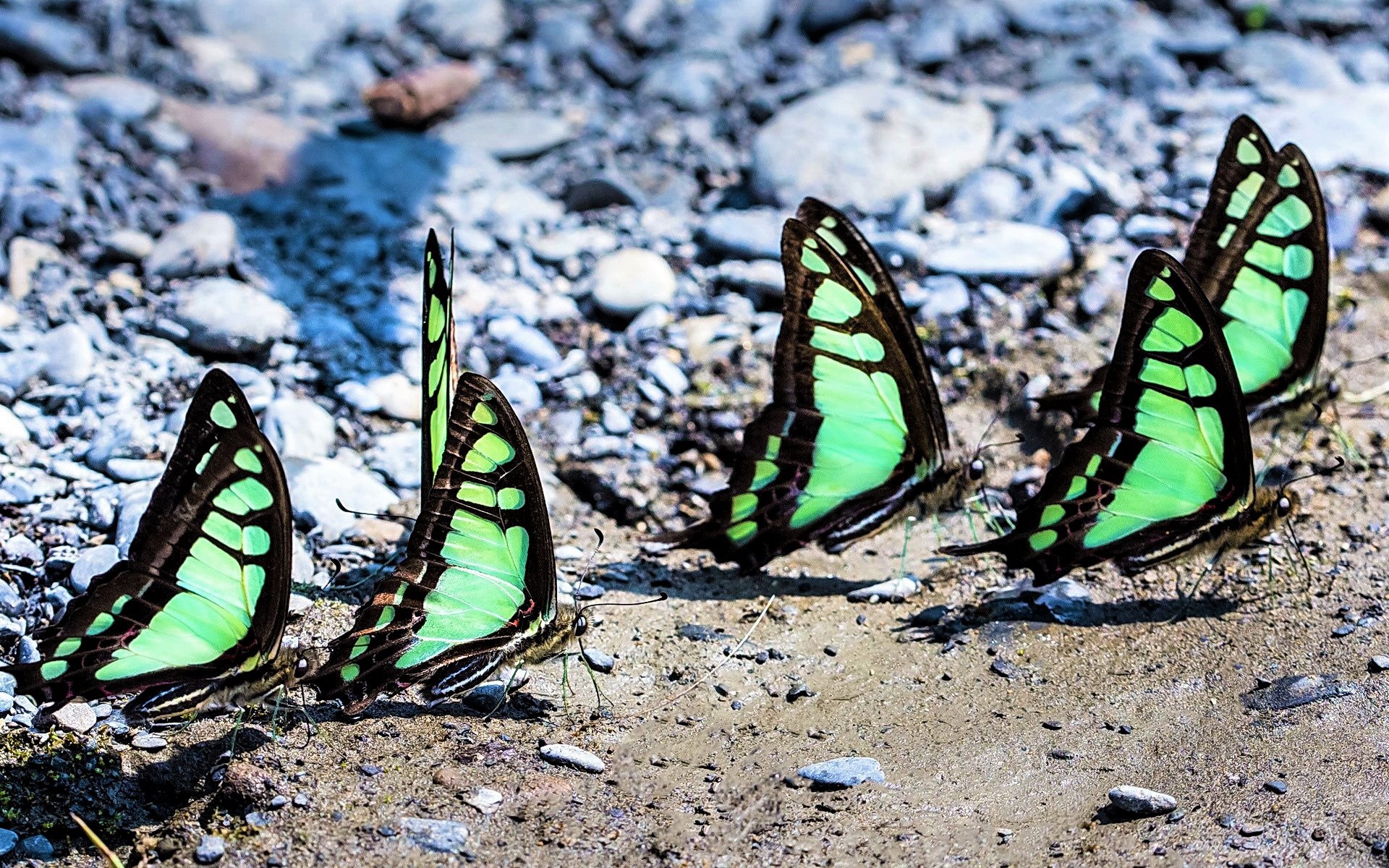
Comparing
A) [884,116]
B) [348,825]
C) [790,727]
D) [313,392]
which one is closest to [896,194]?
[884,116]

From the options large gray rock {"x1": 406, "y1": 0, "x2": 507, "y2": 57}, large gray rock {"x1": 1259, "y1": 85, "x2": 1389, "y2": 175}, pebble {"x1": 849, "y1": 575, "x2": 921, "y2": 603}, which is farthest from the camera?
large gray rock {"x1": 406, "y1": 0, "x2": 507, "y2": 57}

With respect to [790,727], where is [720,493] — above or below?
above

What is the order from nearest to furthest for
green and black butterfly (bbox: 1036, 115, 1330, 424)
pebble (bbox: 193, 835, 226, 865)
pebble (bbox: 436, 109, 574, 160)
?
pebble (bbox: 193, 835, 226, 865)
green and black butterfly (bbox: 1036, 115, 1330, 424)
pebble (bbox: 436, 109, 574, 160)

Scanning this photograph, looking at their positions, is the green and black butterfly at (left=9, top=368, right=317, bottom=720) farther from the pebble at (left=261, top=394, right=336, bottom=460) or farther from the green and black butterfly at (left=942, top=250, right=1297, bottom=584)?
the green and black butterfly at (left=942, top=250, right=1297, bottom=584)

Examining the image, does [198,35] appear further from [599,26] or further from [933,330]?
[933,330]

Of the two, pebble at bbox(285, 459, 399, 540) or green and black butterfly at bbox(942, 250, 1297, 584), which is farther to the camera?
pebble at bbox(285, 459, 399, 540)

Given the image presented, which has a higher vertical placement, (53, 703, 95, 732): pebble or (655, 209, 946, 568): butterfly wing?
Result: (655, 209, 946, 568): butterfly wing

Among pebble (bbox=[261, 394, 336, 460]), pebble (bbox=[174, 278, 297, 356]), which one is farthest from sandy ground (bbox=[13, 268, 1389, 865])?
pebble (bbox=[174, 278, 297, 356])

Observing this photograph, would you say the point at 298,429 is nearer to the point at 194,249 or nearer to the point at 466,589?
the point at 194,249
